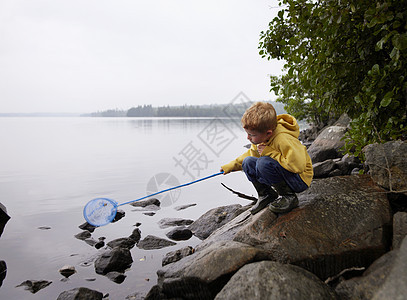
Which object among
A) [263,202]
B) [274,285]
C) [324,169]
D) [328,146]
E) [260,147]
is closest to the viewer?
[274,285]

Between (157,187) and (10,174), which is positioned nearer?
(157,187)

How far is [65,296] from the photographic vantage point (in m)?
4.43

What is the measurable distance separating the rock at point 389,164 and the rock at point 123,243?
4720 mm

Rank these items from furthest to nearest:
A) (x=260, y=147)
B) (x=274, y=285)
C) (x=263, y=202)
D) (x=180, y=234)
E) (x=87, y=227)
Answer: (x=87, y=227)
(x=180, y=234)
(x=263, y=202)
(x=260, y=147)
(x=274, y=285)

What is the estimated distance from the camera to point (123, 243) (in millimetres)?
6539

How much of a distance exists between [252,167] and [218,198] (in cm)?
679

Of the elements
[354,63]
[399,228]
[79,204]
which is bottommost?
[79,204]

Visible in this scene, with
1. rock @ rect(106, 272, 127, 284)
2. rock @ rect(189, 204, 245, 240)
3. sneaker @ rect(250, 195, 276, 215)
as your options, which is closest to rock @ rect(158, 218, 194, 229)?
rock @ rect(189, 204, 245, 240)

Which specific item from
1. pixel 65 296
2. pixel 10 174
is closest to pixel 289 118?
pixel 65 296

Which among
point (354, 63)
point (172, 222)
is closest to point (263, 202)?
point (354, 63)

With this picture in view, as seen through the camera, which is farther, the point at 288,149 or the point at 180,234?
the point at 180,234

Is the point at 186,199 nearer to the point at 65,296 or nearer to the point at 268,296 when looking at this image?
the point at 65,296

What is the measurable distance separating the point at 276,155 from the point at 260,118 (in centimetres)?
52

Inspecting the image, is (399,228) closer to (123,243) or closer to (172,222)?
(123,243)
